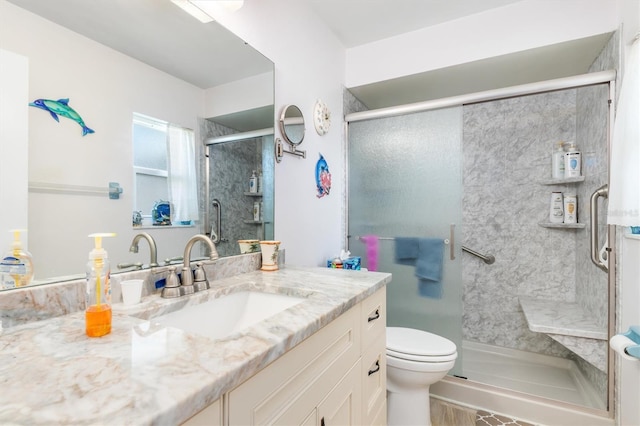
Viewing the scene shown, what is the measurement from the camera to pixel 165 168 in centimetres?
101

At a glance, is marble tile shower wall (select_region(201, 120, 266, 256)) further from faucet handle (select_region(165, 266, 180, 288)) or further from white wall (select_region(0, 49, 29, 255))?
white wall (select_region(0, 49, 29, 255))

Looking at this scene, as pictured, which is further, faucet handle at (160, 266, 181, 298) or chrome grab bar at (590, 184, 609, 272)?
chrome grab bar at (590, 184, 609, 272)

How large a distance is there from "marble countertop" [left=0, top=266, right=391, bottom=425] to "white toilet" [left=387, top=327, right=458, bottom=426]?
90cm

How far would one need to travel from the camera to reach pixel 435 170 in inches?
77.0

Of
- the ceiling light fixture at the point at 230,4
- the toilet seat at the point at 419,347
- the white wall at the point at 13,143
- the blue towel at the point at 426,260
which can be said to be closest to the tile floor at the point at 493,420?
the toilet seat at the point at 419,347

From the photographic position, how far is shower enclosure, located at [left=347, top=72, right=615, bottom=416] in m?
1.87

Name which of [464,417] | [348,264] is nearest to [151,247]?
[348,264]

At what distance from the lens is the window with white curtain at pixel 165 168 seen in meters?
0.93

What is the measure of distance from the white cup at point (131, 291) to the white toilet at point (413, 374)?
3.97 ft

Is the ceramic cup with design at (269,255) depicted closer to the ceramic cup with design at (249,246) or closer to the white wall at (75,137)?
the ceramic cup with design at (249,246)

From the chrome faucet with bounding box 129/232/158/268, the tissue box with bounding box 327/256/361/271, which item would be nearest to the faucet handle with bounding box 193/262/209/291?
the chrome faucet with bounding box 129/232/158/268

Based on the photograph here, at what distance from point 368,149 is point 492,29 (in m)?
1.06

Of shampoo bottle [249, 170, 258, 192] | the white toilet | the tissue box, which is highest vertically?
shampoo bottle [249, 170, 258, 192]

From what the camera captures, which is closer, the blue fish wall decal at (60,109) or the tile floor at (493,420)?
the blue fish wall decal at (60,109)
